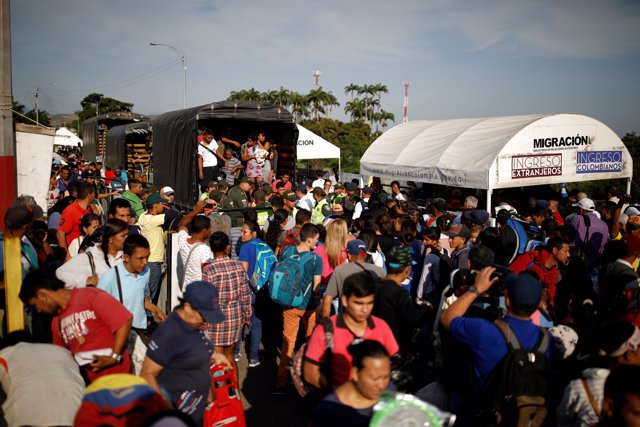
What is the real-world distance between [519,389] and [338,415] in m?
1.26

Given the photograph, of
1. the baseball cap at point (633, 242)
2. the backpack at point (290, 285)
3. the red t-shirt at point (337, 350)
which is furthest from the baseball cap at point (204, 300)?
the baseball cap at point (633, 242)

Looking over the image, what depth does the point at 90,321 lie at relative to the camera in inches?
147

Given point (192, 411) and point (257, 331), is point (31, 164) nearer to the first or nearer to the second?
point (257, 331)

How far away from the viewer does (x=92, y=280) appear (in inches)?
190

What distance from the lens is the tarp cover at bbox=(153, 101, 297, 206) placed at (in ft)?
39.6

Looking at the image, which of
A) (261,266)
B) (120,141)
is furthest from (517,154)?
(120,141)

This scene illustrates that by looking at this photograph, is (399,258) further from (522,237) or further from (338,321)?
(522,237)

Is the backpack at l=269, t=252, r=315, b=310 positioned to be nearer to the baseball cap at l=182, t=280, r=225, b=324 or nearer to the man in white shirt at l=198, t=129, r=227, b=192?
the baseball cap at l=182, t=280, r=225, b=324

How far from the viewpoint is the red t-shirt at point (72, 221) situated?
7.18 meters

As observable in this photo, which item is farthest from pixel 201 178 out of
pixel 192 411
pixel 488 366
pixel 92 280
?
pixel 488 366

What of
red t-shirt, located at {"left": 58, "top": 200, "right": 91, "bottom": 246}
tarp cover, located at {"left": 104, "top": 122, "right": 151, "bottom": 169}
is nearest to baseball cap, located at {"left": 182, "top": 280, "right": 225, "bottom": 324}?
red t-shirt, located at {"left": 58, "top": 200, "right": 91, "bottom": 246}

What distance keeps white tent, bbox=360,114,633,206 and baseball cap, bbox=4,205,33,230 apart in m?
9.60

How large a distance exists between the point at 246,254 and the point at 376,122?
66932mm

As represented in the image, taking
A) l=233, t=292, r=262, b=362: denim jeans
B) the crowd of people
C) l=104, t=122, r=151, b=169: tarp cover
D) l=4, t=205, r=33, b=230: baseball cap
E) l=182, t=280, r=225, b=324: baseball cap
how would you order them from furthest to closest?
1. l=104, t=122, r=151, b=169: tarp cover
2. l=233, t=292, r=262, b=362: denim jeans
3. l=4, t=205, r=33, b=230: baseball cap
4. l=182, t=280, r=225, b=324: baseball cap
5. the crowd of people
